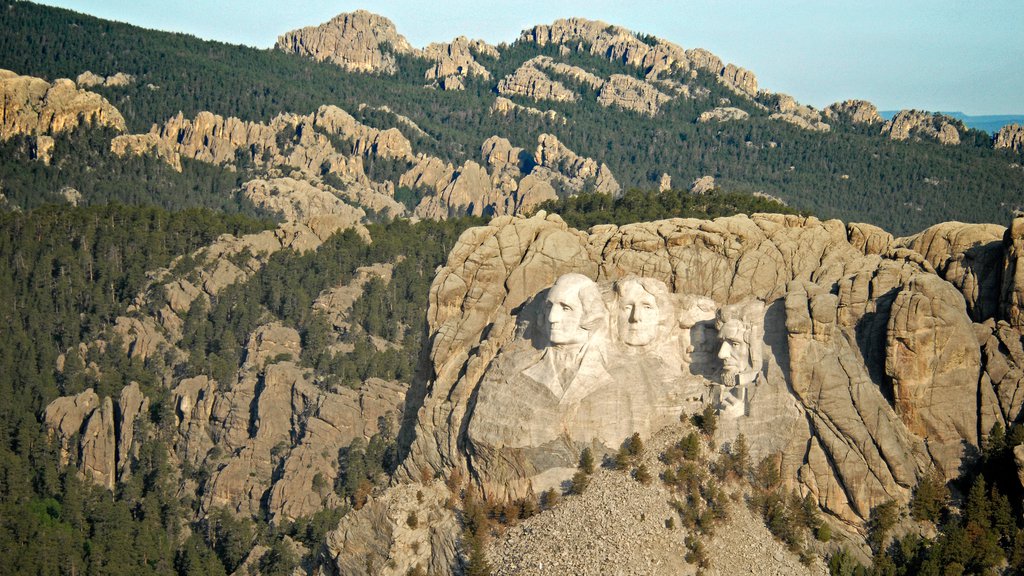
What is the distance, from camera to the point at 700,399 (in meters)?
53.0

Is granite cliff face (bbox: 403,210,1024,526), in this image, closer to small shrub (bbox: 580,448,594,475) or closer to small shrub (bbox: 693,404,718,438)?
small shrub (bbox: 693,404,718,438)

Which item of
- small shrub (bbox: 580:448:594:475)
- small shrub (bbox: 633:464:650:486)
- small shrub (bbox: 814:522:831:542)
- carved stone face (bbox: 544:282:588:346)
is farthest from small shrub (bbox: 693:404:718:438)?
carved stone face (bbox: 544:282:588:346)

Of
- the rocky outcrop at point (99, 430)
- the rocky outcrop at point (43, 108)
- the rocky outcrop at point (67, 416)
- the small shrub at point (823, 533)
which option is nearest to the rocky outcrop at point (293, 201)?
the rocky outcrop at point (43, 108)

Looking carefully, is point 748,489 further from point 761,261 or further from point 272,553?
point 272,553

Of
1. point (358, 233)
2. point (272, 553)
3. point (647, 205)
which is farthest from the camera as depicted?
point (358, 233)

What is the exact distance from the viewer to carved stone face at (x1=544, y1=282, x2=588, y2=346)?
51.9 m

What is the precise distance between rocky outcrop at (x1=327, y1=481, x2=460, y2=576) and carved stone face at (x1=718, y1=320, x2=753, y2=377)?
12.6 metres

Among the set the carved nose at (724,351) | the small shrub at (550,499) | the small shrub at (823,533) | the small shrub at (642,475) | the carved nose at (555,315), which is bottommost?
the small shrub at (550,499)

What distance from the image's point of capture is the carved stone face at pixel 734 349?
171 ft

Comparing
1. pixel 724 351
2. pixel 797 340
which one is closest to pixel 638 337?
pixel 724 351

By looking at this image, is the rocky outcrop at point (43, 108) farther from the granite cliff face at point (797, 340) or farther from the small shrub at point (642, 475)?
the small shrub at point (642, 475)

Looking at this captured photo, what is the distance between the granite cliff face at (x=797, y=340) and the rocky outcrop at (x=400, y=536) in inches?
59.2

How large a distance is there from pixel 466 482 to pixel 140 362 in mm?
74777

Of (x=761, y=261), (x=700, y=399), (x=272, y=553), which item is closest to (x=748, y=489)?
(x=700, y=399)
